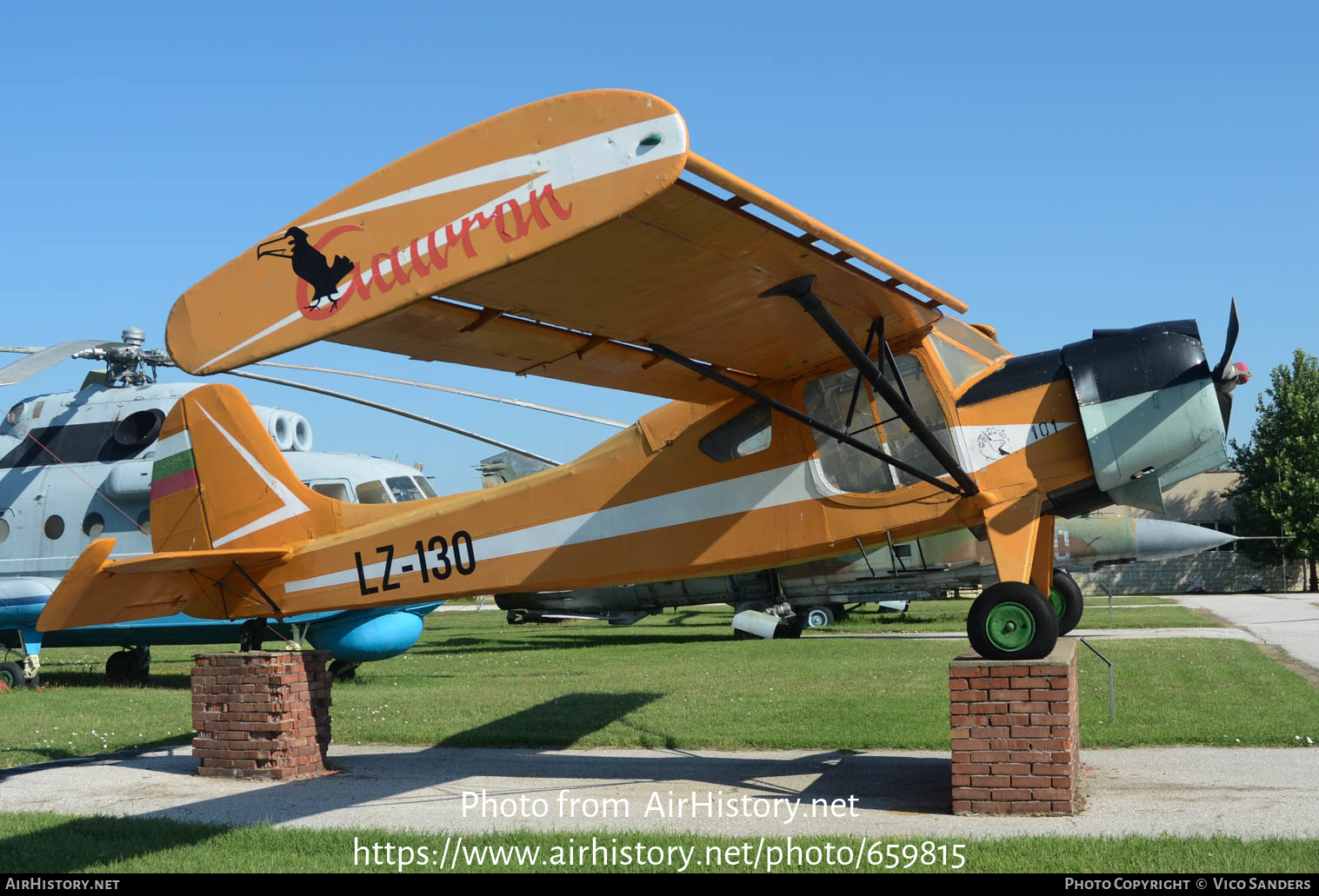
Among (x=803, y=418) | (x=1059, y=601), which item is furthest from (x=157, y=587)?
(x=1059, y=601)

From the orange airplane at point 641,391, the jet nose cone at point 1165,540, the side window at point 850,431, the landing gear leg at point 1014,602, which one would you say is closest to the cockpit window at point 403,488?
the orange airplane at point 641,391

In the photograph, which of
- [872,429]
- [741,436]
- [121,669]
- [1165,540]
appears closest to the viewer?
[872,429]

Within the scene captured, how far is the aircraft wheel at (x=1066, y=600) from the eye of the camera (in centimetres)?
891

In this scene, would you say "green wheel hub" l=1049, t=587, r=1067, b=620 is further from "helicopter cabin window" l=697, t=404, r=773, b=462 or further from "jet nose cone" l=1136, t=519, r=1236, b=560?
"jet nose cone" l=1136, t=519, r=1236, b=560

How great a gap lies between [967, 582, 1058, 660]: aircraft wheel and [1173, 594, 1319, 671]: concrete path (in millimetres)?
10924

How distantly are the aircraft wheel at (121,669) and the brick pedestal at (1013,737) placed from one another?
14720 millimetres

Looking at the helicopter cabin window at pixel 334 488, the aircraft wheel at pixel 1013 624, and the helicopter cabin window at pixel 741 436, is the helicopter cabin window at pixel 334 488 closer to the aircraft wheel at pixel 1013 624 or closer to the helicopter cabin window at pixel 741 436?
the helicopter cabin window at pixel 741 436

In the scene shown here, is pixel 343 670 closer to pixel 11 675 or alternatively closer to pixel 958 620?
pixel 11 675

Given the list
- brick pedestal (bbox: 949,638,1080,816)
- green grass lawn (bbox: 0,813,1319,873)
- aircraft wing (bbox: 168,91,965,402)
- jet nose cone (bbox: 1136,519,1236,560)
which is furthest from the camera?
jet nose cone (bbox: 1136,519,1236,560)

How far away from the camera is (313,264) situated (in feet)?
16.3

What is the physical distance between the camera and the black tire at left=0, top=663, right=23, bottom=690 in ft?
53.1

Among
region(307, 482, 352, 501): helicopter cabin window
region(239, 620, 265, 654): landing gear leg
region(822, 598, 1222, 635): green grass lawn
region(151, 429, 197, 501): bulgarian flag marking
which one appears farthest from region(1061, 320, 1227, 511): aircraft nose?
region(822, 598, 1222, 635): green grass lawn

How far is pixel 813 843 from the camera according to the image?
598 cm

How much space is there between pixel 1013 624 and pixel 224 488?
23.8 feet
